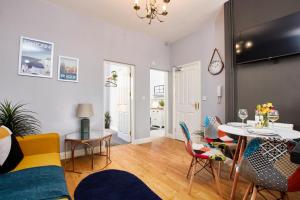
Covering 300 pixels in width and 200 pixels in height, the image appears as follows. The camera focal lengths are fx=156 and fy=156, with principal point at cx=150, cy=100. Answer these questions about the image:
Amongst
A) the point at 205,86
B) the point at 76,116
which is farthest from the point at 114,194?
the point at 205,86

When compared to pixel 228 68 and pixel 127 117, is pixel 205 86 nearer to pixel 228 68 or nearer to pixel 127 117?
pixel 228 68

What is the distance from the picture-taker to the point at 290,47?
2221 millimetres

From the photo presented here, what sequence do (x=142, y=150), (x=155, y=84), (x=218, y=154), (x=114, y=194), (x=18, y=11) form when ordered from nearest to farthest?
(x=114, y=194), (x=218, y=154), (x=18, y=11), (x=142, y=150), (x=155, y=84)

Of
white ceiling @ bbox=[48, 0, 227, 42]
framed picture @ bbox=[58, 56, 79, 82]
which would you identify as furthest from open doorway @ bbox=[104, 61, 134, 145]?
white ceiling @ bbox=[48, 0, 227, 42]

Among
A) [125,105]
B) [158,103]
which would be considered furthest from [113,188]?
[158,103]

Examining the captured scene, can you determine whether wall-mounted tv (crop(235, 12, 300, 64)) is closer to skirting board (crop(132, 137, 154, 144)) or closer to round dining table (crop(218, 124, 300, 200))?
round dining table (crop(218, 124, 300, 200))

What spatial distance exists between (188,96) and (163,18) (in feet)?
6.62

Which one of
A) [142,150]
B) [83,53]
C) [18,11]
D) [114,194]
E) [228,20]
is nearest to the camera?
[114,194]

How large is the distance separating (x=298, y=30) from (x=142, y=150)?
338 centimetres

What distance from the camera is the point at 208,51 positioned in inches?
144

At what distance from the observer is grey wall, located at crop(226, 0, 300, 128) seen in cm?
230

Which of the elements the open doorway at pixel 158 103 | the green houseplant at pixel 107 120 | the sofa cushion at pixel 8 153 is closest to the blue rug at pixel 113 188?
the sofa cushion at pixel 8 153

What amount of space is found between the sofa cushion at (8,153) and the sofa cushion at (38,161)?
5cm

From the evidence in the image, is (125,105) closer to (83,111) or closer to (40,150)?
(83,111)
